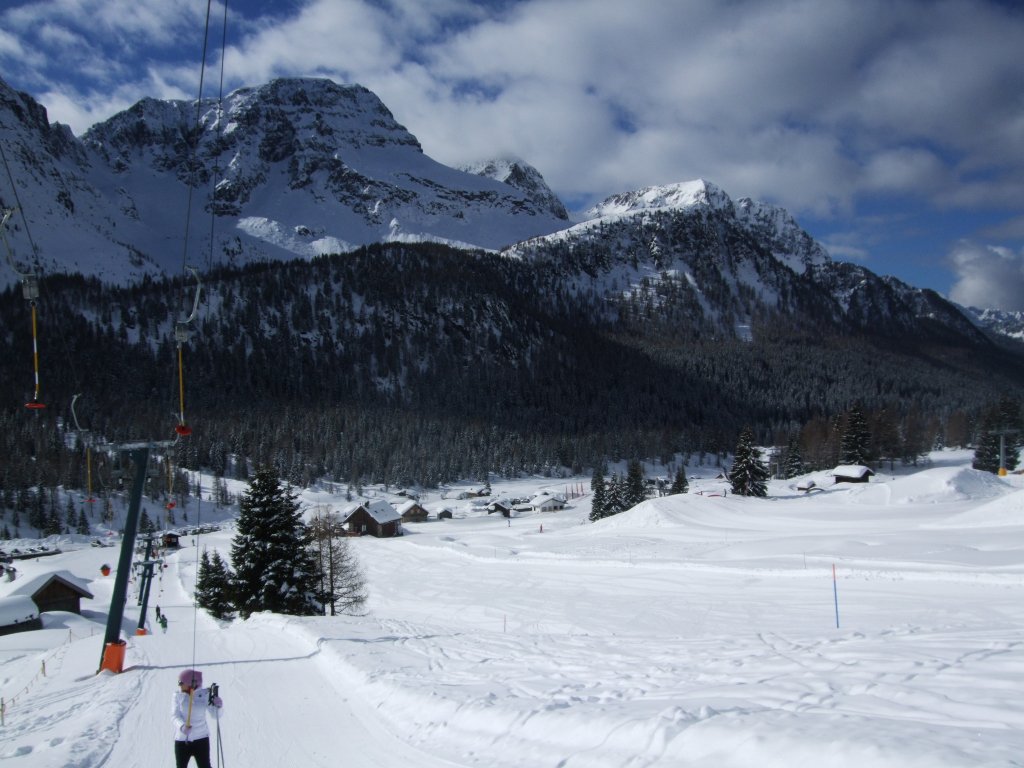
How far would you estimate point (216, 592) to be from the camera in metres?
28.8

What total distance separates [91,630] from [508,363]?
15416 centimetres

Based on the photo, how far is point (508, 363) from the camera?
188 m

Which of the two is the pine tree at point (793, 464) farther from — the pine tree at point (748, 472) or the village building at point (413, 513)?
the village building at point (413, 513)

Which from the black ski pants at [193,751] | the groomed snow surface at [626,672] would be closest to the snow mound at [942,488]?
the groomed snow surface at [626,672]

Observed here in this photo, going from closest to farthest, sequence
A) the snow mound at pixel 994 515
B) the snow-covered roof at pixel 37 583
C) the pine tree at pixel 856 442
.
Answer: the snow mound at pixel 994 515, the snow-covered roof at pixel 37 583, the pine tree at pixel 856 442

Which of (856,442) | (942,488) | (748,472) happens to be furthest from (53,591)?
(856,442)

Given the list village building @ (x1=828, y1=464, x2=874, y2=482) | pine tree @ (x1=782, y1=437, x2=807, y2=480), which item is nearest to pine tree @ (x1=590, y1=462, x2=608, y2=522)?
village building @ (x1=828, y1=464, x2=874, y2=482)

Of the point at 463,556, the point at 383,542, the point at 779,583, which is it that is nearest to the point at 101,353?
the point at 383,542

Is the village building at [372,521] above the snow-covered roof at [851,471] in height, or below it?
below

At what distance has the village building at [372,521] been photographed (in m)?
68.9

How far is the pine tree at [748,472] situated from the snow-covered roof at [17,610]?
57.3m

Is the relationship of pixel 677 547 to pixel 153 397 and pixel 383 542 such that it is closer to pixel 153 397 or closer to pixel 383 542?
pixel 383 542

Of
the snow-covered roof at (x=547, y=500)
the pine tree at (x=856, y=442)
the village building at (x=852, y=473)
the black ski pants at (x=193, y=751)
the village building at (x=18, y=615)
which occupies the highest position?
the pine tree at (x=856, y=442)

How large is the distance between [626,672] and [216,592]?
24.1 metres
